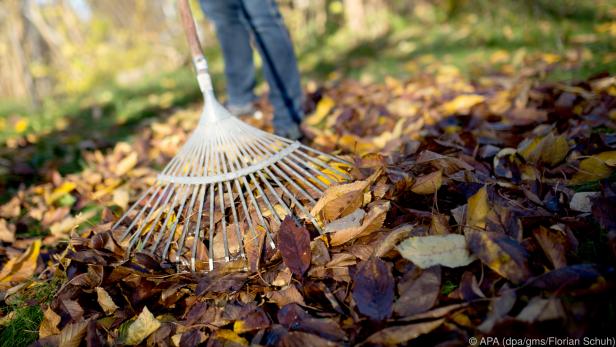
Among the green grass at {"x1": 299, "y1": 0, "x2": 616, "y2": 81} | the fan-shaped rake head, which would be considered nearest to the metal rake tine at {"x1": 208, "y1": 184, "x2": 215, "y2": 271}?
the fan-shaped rake head

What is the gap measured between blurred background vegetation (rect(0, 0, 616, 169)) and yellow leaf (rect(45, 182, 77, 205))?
20.6 inches

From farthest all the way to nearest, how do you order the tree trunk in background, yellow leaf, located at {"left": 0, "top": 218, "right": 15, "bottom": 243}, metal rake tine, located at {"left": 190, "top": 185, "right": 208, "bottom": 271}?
the tree trunk in background → yellow leaf, located at {"left": 0, "top": 218, "right": 15, "bottom": 243} → metal rake tine, located at {"left": 190, "top": 185, "right": 208, "bottom": 271}

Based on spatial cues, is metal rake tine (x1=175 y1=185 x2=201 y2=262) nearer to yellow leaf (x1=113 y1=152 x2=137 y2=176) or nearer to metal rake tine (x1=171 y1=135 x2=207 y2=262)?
metal rake tine (x1=171 y1=135 x2=207 y2=262)


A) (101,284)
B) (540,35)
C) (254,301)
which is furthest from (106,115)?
(540,35)

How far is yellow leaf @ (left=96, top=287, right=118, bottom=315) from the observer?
3.31 feet

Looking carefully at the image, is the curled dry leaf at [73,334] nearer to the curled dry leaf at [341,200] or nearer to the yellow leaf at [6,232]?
the curled dry leaf at [341,200]

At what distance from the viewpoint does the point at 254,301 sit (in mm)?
959

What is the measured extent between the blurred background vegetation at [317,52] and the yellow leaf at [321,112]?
51 centimetres

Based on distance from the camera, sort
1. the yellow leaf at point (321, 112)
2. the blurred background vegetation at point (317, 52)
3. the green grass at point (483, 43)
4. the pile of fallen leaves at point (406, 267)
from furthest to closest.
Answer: the blurred background vegetation at point (317, 52) < the green grass at point (483, 43) < the yellow leaf at point (321, 112) < the pile of fallen leaves at point (406, 267)

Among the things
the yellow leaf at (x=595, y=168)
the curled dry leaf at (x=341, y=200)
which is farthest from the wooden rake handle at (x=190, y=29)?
the yellow leaf at (x=595, y=168)

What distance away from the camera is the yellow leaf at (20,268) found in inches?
49.3

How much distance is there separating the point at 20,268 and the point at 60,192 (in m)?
0.57

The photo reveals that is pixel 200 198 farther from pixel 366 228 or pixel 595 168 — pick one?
pixel 595 168

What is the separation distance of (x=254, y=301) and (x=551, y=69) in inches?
92.8
